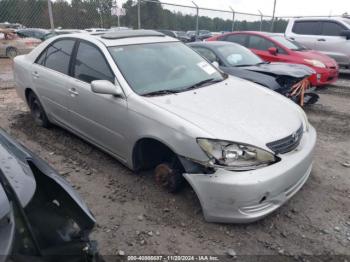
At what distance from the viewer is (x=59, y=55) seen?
4199 millimetres

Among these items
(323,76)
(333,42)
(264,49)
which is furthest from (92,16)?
(323,76)

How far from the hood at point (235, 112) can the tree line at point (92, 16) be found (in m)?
9.01

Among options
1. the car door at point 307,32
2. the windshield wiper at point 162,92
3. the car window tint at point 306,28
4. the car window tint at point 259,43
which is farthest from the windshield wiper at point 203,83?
the car window tint at point 306,28

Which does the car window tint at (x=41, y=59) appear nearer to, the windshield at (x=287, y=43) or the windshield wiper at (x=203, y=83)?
the windshield wiper at (x=203, y=83)

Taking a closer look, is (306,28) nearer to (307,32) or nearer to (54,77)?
(307,32)

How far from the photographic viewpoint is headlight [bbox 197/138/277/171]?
2512 millimetres

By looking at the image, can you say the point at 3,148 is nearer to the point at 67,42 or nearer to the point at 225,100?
the point at 225,100

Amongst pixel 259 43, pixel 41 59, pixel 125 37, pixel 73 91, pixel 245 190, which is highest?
pixel 125 37

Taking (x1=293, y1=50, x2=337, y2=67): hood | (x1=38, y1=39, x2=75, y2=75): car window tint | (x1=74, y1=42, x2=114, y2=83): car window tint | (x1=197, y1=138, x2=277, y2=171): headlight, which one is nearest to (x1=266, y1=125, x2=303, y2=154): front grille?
(x1=197, y1=138, x2=277, y2=171): headlight

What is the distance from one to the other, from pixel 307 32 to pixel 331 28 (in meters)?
0.76

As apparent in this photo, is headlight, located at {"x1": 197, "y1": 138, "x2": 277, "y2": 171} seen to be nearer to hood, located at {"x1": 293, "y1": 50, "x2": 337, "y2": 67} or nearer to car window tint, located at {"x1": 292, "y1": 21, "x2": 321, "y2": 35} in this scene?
hood, located at {"x1": 293, "y1": 50, "x2": 337, "y2": 67}

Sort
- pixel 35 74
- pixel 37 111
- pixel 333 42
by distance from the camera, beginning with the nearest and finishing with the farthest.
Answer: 1. pixel 35 74
2. pixel 37 111
3. pixel 333 42

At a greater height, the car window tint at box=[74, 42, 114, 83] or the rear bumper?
the car window tint at box=[74, 42, 114, 83]

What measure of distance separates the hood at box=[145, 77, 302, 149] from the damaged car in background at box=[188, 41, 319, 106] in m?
1.45
